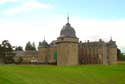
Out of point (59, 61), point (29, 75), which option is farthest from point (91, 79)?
point (59, 61)

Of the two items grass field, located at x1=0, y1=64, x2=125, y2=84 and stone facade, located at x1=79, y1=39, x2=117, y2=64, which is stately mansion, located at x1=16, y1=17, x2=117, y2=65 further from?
grass field, located at x1=0, y1=64, x2=125, y2=84

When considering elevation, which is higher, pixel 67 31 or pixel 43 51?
pixel 67 31

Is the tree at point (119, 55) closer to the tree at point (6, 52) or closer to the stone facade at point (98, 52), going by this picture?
the stone facade at point (98, 52)

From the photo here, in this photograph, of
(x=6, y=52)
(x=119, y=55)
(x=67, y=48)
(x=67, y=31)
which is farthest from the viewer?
(x=119, y=55)

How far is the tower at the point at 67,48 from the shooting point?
82.2m

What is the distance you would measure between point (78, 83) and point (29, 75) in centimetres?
446

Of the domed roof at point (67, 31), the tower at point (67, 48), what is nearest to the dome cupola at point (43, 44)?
the domed roof at point (67, 31)

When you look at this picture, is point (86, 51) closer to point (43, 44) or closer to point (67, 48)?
point (43, 44)

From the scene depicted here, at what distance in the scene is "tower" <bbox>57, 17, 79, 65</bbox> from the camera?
8219 centimetres

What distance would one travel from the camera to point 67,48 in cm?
8262

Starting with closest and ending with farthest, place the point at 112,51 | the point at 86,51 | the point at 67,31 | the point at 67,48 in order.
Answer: the point at 67,48, the point at 67,31, the point at 86,51, the point at 112,51

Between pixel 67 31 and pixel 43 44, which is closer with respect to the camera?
pixel 67 31

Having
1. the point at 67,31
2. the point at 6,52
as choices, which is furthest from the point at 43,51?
the point at 6,52

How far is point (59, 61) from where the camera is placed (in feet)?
272
